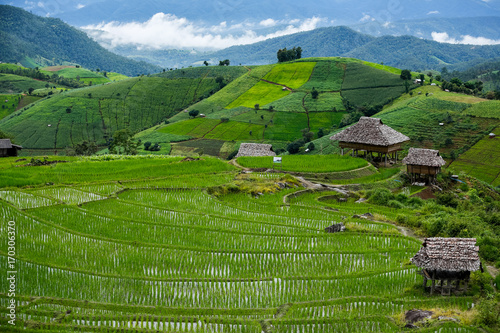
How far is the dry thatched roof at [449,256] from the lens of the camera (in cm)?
2009

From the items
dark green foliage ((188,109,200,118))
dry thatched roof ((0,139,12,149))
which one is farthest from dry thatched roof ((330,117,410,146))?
dark green foliage ((188,109,200,118))

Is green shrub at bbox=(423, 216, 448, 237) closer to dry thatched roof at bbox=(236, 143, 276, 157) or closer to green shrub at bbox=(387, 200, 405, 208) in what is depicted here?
green shrub at bbox=(387, 200, 405, 208)

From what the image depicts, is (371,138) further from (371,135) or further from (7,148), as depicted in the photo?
(7,148)

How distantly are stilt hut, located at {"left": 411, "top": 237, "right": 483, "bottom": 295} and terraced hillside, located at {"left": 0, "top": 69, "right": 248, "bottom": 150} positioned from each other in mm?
111271

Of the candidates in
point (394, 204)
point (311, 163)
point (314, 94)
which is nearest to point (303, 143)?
point (314, 94)

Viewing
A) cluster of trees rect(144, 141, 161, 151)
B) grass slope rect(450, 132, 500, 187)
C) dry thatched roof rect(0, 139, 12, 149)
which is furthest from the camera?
cluster of trees rect(144, 141, 161, 151)

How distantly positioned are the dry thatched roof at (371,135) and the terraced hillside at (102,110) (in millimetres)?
82522

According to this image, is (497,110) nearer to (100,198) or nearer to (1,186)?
(100,198)

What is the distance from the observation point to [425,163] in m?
46.4

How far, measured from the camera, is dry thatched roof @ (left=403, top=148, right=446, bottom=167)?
46284 millimetres

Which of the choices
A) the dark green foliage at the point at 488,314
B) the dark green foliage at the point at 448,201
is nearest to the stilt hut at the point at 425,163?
the dark green foliage at the point at 448,201

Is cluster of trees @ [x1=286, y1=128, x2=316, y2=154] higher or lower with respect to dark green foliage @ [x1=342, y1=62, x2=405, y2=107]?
lower

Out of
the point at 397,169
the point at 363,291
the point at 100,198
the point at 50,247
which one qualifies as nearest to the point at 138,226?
the point at 50,247

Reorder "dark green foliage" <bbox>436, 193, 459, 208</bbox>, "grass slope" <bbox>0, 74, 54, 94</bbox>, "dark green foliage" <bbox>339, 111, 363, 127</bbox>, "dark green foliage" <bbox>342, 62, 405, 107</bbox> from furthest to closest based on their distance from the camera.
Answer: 1. "grass slope" <bbox>0, 74, 54, 94</bbox>
2. "dark green foliage" <bbox>342, 62, 405, 107</bbox>
3. "dark green foliage" <bbox>339, 111, 363, 127</bbox>
4. "dark green foliage" <bbox>436, 193, 459, 208</bbox>
